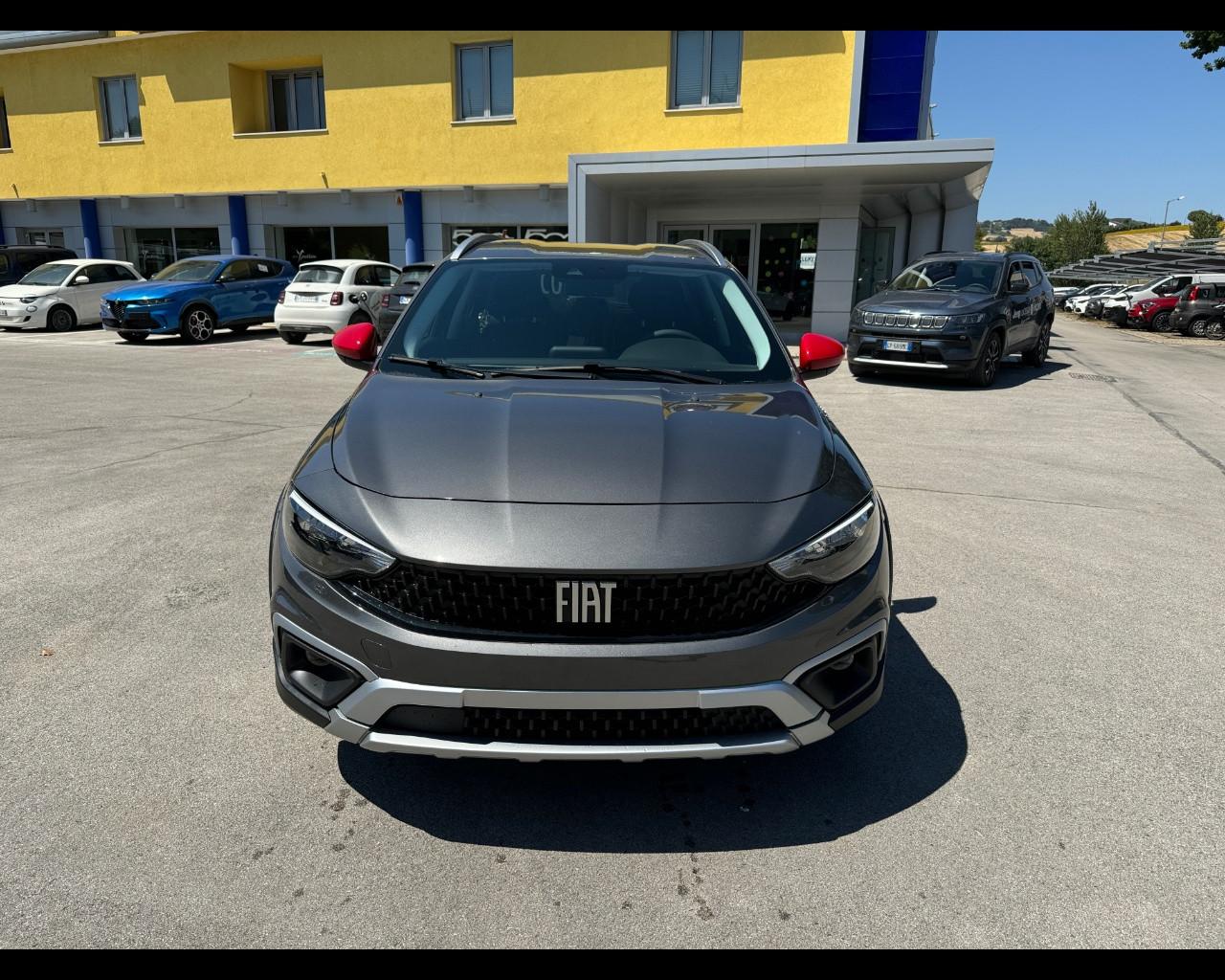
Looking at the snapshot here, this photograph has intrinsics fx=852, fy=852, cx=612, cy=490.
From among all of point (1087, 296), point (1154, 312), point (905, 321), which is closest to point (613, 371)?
point (905, 321)

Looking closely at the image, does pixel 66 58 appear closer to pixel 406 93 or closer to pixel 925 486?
pixel 406 93

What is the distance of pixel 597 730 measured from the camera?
2.24 meters

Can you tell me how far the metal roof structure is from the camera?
51.5 m

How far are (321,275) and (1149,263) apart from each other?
60.6 meters

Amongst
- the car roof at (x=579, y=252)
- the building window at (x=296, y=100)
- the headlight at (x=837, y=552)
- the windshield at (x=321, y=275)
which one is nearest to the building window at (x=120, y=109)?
the building window at (x=296, y=100)

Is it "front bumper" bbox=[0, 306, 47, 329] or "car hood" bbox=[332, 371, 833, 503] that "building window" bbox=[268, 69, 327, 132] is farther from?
"car hood" bbox=[332, 371, 833, 503]

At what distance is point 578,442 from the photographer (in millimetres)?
2588

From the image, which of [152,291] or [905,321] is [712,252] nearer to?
[905,321]

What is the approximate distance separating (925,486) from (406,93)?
62.1 ft

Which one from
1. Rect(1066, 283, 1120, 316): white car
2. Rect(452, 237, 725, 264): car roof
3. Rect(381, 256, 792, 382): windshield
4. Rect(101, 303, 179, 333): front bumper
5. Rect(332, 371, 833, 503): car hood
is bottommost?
Rect(1066, 283, 1120, 316): white car

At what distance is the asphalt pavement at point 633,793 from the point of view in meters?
2.19

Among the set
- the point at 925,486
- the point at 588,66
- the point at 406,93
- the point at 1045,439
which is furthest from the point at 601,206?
the point at 925,486

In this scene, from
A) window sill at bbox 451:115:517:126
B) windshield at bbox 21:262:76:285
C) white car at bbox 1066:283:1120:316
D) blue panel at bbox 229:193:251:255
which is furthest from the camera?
white car at bbox 1066:283:1120:316

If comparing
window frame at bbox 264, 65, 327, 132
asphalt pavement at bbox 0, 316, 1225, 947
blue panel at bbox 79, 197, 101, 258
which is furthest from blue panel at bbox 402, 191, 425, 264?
asphalt pavement at bbox 0, 316, 1225, 947
